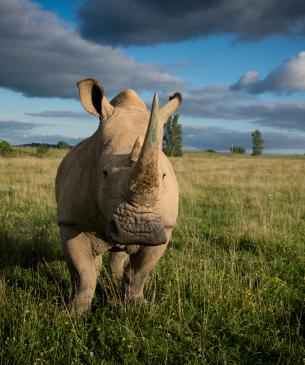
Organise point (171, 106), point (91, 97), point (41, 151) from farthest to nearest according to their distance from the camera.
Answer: point (41, 151) < point (171, 106) < point (91, 97)

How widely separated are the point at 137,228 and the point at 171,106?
2.04 meters

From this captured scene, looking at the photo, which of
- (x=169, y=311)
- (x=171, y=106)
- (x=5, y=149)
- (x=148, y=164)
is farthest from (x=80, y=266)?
(x=5, y=149)

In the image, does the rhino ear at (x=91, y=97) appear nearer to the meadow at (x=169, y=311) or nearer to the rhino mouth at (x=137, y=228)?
the rhino mouth at (x=137, y=228)

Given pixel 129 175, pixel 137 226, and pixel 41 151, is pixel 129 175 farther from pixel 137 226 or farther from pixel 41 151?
pixel 41 151

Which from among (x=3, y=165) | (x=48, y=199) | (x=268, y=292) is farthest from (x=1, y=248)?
(x=3, y=165)

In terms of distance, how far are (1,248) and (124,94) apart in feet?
8.97

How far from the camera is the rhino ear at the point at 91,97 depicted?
13.9ft

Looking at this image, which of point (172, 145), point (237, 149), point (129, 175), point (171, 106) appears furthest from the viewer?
point (237, 149)

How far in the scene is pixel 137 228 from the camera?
313cm

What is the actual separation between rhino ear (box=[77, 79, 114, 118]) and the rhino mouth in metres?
1.41

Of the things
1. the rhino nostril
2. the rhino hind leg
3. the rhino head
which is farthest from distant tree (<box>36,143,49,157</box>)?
the rhino nostril

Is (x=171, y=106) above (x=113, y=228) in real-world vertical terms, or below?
above

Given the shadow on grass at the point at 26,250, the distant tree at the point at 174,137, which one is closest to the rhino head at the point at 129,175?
the shadow on grass at the point at 26,250

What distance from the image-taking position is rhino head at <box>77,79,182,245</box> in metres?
3.07
